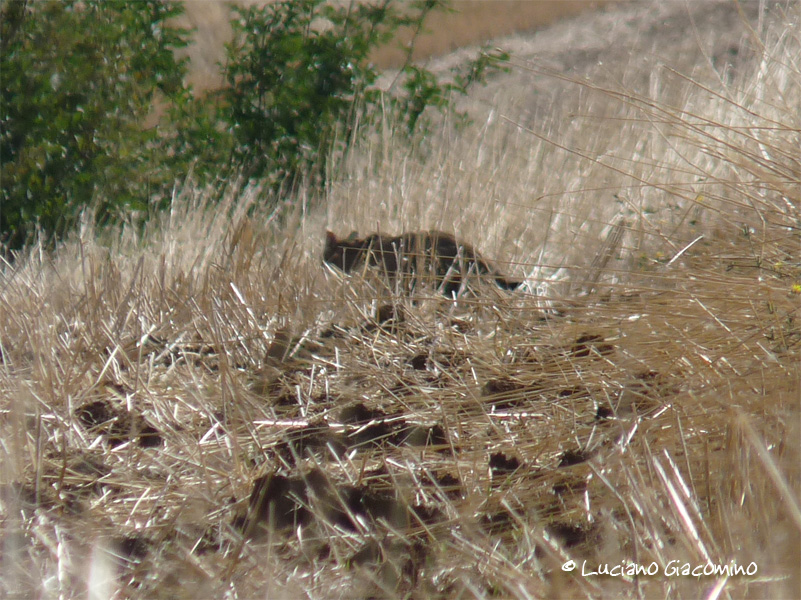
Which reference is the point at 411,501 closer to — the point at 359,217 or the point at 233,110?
the point at 359,217

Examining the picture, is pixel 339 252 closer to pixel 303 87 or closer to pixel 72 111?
pixel 303 87

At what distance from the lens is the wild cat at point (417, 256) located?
293cm

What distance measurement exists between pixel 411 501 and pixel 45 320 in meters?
1.46

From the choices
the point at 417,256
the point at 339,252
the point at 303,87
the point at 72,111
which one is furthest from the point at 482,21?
the point at 417,256

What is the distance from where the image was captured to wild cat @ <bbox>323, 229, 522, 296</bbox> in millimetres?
2934

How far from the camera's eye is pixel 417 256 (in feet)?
9.46

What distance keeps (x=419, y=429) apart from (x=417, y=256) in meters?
1.01

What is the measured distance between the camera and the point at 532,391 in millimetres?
2074

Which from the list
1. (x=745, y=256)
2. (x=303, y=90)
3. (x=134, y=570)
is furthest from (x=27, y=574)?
(x=303, y=90)

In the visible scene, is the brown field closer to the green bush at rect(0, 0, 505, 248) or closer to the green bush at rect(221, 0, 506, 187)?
the green bush at rect(221, 0, 506, 187)

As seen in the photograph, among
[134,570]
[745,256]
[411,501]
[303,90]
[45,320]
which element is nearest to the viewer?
[134,570]

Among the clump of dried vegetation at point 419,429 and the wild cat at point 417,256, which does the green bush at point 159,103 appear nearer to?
the wild cat at point 417,256

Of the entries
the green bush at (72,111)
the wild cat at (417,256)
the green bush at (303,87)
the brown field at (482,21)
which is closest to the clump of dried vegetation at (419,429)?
the wild cat at (417,256)

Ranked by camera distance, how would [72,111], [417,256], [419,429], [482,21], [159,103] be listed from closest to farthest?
[419,429], [417,256], [72,111], [159,103], [482,21]
